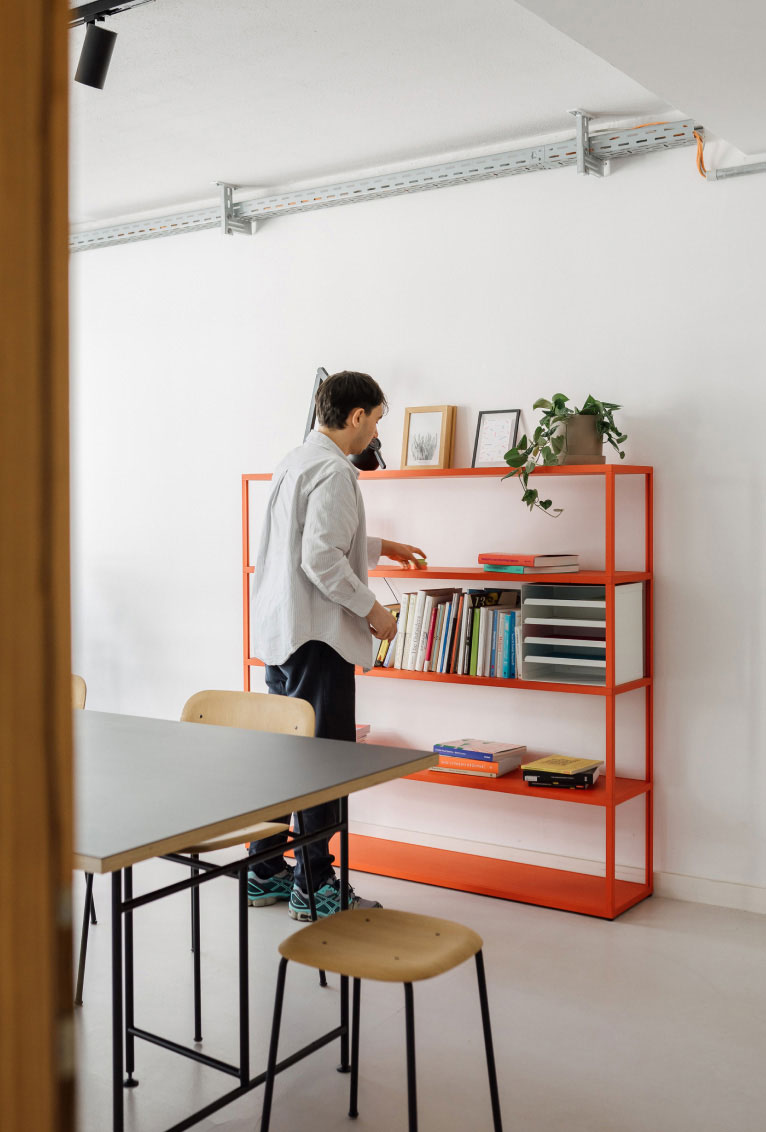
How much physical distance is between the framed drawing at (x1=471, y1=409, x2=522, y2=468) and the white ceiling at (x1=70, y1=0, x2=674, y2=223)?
1008mm

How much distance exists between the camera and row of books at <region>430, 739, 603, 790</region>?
11.8ft

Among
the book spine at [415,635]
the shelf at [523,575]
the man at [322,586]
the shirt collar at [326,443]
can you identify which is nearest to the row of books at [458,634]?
the book spine at [415,635]

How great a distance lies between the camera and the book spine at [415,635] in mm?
3924

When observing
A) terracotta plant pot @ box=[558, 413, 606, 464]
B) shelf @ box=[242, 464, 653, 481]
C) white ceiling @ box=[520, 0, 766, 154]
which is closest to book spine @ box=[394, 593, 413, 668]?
shelf @ box=[242, 464, 653, 481]

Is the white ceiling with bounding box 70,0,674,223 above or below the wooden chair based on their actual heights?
above

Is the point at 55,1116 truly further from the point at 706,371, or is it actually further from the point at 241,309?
the point at 241,309

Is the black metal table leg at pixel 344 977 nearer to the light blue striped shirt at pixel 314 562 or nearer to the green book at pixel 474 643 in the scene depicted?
the light blue striped shirt at pixel 314 562

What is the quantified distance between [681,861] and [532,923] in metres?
0.63

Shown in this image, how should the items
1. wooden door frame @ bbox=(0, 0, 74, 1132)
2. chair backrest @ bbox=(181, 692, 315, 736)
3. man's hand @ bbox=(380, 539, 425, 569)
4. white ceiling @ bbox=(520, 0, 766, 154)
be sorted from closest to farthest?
wooden door frame @ bbox=(0, 0, 74, 1132)
white ceiling @ bbox=(520, 0, 766, 154)
chair backrest @ bbox=(181, 692, 315, 736)
man's hand @ bbox=(380, 539, 425, 569)

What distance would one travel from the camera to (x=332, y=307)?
4.39 m

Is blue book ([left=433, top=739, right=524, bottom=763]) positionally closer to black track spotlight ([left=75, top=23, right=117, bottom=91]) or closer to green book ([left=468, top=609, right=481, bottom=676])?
green book ([left=468, top=609, right=481, bottom=676])

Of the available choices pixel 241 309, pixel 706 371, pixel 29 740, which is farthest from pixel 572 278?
pixel 29 740

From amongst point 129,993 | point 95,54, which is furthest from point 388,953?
point 95,54

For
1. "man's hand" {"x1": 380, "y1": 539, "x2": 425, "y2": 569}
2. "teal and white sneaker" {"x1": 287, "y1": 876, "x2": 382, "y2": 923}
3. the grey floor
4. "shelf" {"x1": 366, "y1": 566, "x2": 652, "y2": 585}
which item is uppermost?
"man's hand" {"x1": 380, "y1": 539, "x2": 425, "y2": 569}
